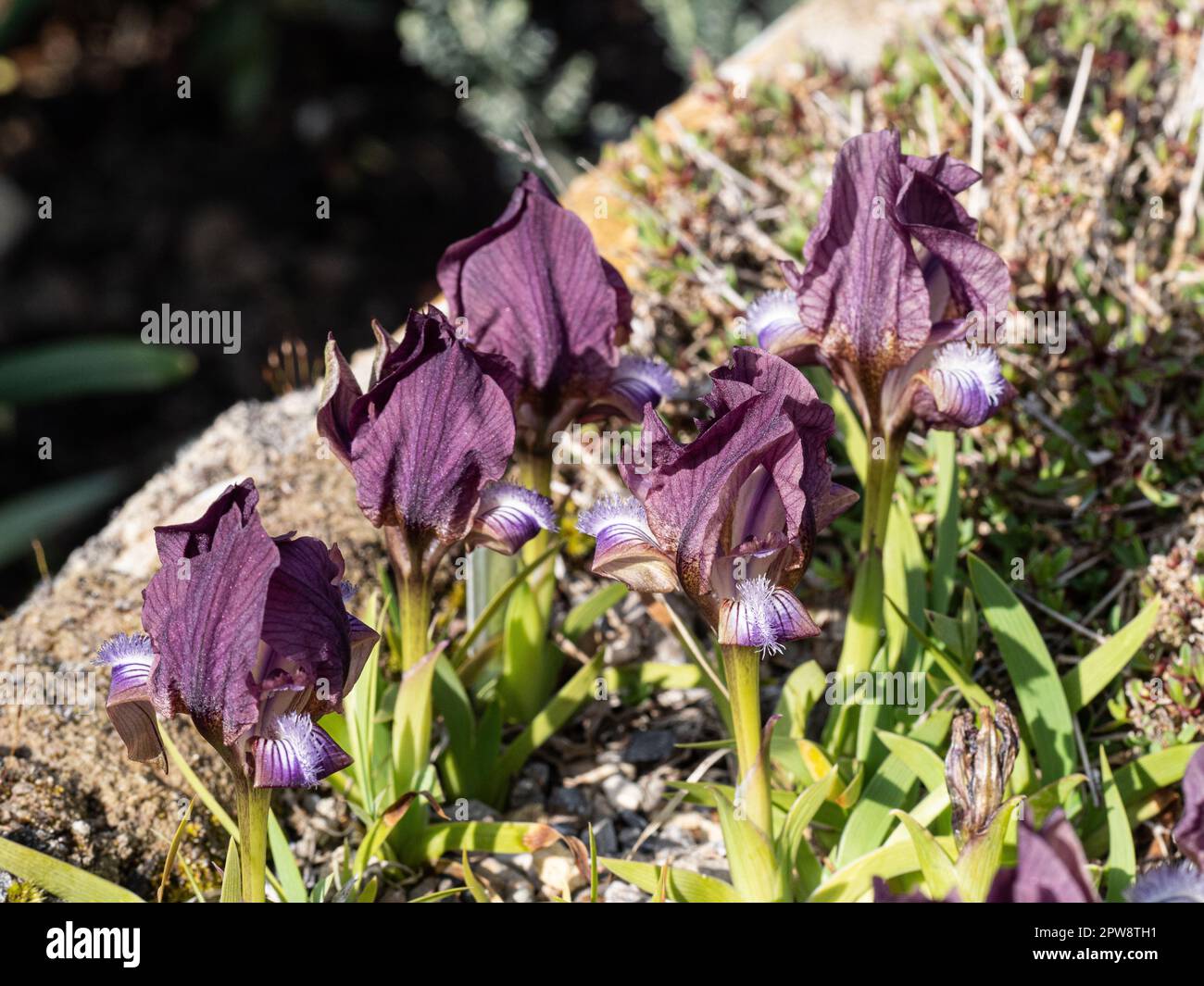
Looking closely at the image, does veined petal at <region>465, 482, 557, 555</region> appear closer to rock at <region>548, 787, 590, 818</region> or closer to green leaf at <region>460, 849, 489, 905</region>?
green leaf at <region>460, 849, 489, 905</region>

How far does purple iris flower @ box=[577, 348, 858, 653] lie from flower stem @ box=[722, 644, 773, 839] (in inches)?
3.3

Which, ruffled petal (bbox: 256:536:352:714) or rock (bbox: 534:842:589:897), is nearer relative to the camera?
ruffled petal (bbox: 256:536:352:714)

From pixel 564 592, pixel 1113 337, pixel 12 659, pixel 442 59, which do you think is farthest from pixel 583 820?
pixel 442 59

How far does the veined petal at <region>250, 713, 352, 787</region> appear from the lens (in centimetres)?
167

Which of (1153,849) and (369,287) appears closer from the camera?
(1153,849)

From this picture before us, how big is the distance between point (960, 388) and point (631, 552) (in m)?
0.62

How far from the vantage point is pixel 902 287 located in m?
1.99

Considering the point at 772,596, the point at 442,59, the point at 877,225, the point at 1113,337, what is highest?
the point at 442,59

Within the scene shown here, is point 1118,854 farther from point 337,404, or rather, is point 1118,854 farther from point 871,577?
point 337,404

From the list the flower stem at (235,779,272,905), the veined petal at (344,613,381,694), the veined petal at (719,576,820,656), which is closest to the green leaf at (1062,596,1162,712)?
the veined petal at (719,576,820,656)

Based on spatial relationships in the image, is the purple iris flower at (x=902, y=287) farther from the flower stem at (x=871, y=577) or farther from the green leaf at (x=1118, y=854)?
the green leaf at (x=1118, y=854)

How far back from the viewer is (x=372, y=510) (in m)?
1.98

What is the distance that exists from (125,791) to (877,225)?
1.71m
